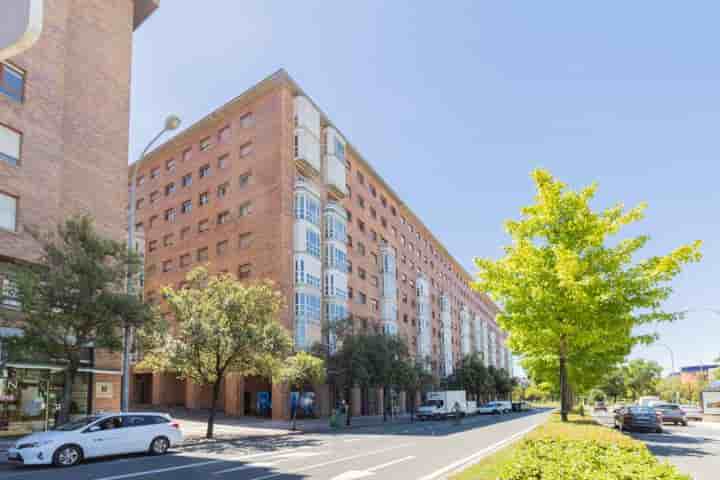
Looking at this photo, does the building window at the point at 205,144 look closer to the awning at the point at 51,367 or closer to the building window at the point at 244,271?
the building window at the point at 244,271

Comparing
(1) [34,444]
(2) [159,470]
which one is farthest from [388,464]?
(1) [34,444]

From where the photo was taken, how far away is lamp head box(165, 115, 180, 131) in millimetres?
18578

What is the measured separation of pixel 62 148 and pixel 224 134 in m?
24.0

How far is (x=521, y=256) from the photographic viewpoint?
16969 mm

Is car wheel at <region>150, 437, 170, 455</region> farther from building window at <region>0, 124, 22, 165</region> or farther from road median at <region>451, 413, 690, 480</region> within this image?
building window at <region>0, 124, 22, 165</region>

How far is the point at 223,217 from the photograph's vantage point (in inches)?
1833

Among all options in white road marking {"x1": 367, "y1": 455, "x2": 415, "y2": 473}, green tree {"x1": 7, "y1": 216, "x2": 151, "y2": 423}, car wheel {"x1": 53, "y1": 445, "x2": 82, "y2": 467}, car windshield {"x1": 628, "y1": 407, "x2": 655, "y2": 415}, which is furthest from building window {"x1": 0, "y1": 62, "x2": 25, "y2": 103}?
car windshield {"x1": 628, "y1": 407, "x2": 655, "y2": 415}

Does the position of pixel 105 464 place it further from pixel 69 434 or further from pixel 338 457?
pixel 338 457

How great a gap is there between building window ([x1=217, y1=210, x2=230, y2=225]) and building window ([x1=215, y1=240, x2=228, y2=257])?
5.45 feet

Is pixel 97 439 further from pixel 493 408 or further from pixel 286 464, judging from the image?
pixel 493 408

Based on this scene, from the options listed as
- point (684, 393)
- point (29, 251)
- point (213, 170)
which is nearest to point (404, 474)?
point (29, 251)

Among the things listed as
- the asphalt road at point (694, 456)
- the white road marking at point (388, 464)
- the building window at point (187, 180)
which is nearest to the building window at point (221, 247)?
the building window at point (187, 180)

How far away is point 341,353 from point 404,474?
2530cm

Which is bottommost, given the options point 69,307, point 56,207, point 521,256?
point 69,307
